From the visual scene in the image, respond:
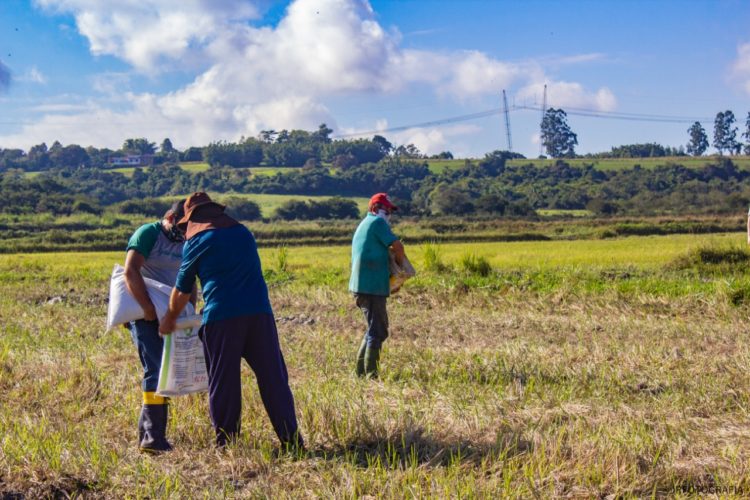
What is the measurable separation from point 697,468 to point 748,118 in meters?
154

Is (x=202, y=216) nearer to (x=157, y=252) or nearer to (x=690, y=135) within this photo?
(x=157, y=252)

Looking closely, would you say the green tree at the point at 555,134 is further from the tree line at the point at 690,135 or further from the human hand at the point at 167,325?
the human hand at the point at 167,325

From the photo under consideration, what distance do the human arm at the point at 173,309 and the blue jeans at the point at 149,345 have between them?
0.26 meters

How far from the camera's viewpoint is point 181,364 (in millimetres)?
5648

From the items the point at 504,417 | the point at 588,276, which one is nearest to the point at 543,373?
the point at 504,417

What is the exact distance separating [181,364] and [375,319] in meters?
2.69

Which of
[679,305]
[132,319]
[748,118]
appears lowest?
[679,305]

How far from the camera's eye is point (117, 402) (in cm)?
673

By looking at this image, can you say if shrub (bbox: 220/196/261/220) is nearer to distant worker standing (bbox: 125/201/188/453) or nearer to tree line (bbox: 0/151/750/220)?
tree line (bbox: 0/151/750/220)

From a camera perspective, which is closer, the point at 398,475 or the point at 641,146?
the point at 398,475

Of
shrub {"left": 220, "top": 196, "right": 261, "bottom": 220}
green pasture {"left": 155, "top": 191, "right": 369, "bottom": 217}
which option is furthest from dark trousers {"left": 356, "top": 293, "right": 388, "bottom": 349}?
green pasture {"left": 155, "top": 191, "right": 369, "bottom": 217}

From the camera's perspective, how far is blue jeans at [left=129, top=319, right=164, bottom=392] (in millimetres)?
5785

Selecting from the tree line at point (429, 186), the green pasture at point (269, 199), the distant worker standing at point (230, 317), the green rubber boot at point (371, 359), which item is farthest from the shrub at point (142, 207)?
the distant worker standing at point (230, 317)

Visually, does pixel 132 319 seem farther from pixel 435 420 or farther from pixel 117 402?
pixel 435 420
